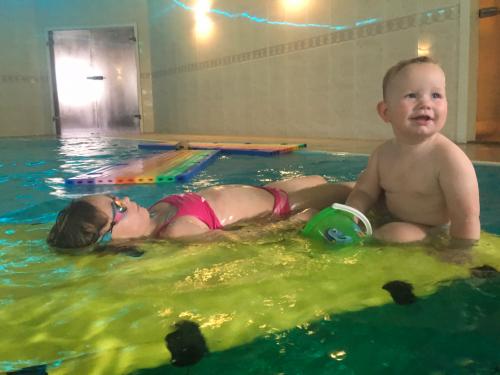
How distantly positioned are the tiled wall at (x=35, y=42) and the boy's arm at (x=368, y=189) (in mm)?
10910

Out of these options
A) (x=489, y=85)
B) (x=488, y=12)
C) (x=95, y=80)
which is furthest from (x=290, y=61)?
(x=95, y=80)

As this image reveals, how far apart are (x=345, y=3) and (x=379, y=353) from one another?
6850mm

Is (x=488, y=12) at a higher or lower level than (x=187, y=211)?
higher

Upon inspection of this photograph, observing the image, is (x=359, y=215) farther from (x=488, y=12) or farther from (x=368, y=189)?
(x=488, y=12)

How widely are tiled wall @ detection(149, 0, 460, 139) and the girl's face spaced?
4.71 metres

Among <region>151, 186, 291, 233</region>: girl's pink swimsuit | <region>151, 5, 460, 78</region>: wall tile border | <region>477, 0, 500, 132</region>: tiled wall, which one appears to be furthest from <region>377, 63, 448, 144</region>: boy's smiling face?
<region>477, 0, 500, 132</region>: tiled wall

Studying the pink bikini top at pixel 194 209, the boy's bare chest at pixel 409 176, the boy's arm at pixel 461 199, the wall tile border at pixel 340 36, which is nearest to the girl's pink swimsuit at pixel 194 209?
the pink bikini top at pixel 194 209

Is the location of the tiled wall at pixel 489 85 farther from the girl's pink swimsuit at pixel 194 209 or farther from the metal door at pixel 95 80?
the metal door at pixel 95 80

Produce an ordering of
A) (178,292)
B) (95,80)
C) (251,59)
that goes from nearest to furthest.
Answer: (178,292) < (251,59) < (95,80)

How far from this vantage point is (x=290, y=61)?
845 centimetres

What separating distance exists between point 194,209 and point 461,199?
1193mm

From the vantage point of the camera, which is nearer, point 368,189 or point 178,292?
point 178,292

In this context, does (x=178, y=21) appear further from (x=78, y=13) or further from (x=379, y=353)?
(x=379, y=353)

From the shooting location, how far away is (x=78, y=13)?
12.6 m
